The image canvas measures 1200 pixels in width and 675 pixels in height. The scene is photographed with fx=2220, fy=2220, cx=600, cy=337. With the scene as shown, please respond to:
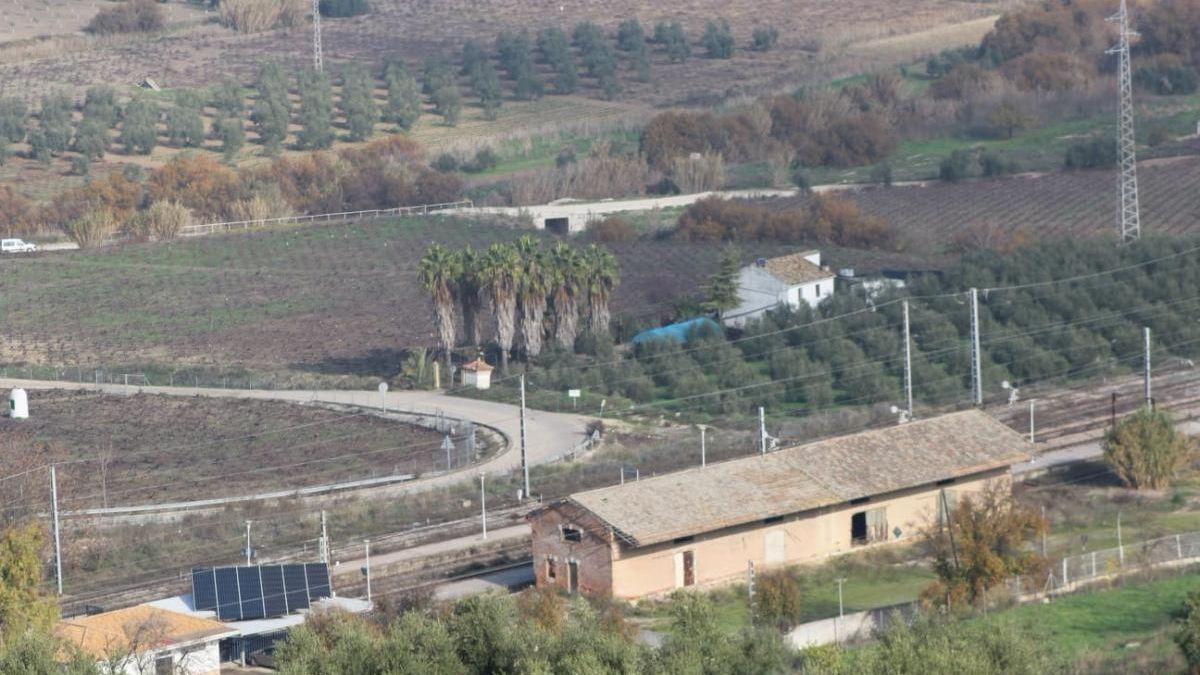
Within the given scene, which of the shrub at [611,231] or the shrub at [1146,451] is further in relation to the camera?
the shrub at [611,231]

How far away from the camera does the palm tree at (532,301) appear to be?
61.4 metres

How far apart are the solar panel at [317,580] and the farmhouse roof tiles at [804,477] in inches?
180

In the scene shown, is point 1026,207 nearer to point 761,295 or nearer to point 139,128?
point 761,295

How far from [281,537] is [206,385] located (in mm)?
19713

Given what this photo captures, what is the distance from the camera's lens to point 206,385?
62.6 m

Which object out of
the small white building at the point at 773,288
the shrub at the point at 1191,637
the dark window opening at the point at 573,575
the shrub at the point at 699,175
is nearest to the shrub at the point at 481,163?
the shrub at the point at 699,175

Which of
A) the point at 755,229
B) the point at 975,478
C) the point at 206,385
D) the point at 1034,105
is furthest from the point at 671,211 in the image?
the point at 975,478

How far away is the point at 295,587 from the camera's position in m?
37.2

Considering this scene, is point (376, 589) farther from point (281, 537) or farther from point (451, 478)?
point (451, 478)

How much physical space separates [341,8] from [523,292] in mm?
89987

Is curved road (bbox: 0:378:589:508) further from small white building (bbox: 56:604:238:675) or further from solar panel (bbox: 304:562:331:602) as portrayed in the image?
small white building (bbox: 56:604:238:675)

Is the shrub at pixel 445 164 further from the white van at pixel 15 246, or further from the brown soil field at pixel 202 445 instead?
the brown soil field at pixel 202 445

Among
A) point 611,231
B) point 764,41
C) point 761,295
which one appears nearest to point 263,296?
point 611,231

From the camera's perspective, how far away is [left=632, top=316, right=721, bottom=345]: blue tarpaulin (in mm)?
61644
